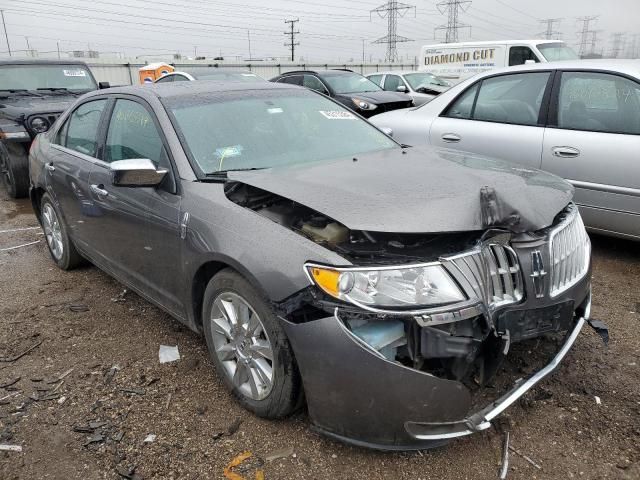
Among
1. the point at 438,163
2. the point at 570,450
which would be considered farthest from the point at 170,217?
the point at 570,450

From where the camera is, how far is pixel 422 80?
14602mm

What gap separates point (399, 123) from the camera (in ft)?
18.3

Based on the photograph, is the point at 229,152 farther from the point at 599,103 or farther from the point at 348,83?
the point at 348,83

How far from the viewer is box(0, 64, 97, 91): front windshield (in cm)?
821

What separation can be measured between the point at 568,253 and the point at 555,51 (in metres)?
11.6

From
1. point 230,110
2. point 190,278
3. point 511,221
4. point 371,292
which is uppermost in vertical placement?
point 230,110

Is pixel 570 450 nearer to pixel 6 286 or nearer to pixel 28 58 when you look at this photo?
pixel 6 286

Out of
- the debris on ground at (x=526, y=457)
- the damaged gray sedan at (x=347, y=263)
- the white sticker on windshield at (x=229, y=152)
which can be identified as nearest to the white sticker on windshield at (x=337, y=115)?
the damaged gray sedan at (x=347, y=263)

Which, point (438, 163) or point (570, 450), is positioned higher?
point (438, 163)

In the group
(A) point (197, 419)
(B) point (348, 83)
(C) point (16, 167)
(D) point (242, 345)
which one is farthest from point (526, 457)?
(B) point (348, 83)

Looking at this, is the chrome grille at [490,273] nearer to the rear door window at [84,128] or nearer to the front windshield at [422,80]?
the rear door window at [84,128]

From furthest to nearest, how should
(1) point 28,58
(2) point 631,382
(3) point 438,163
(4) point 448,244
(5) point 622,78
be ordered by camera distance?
(1) point 28,58, (5) point 622,78, (3) point 438,163, (2) point 631,382, (4) point 448,244

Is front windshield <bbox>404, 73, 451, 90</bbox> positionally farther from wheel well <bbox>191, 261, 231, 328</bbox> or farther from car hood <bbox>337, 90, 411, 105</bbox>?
wheel well <bbox>191, 261, 231, 328</bbox>

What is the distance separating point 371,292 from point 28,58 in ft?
28.9
